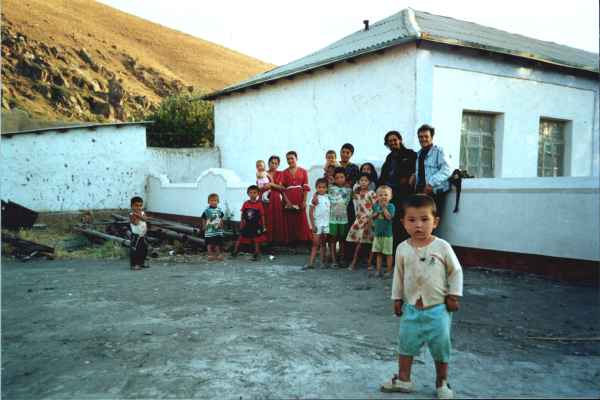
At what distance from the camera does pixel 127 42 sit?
214 feet

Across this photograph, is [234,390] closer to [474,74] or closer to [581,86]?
[474,74]

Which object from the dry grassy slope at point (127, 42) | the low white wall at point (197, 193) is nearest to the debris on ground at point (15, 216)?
the low white wall at point (197, 193)

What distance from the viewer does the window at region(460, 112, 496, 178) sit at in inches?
438

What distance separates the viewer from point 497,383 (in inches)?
118

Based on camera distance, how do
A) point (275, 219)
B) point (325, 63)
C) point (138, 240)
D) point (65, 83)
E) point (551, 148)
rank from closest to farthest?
1. point (138, 240)
2. point (275, 219)
3. point (325, 63)
4. point (551, 148)
5. point (65, 83)

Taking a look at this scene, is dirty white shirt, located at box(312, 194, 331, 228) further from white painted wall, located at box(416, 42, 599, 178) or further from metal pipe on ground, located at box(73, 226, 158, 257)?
white painted wall, located at box(416, 42, 599, 178)

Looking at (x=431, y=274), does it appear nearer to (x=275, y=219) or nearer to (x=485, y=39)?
(x=275, y=219)

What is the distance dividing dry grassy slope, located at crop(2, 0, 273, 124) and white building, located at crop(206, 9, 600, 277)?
29469 mm

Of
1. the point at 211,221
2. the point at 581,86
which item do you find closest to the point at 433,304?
the point at 211,221

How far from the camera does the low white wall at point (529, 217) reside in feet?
19.4

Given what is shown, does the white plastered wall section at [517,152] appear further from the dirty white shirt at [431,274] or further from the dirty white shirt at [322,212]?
the dirty white shirt at [431,274]

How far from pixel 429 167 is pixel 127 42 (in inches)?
2652

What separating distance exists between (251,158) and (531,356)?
13601 millimetres

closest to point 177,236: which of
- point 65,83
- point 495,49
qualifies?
point 495,49
